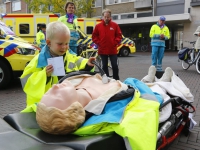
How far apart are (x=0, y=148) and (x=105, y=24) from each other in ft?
18.2

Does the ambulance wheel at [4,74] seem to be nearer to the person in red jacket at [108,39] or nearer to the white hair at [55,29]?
the person in red jacket at [108,39]

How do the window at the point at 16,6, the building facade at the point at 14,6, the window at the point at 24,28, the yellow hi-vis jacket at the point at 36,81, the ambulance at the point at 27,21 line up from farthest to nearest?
1. the window at the point at 16,6
2. the building facade at the point at 14,6
3. the window at the point at 24,28
4. the ambulance at the point at 27,21
5. the yellow hi-vis jacket at the point at 36,81

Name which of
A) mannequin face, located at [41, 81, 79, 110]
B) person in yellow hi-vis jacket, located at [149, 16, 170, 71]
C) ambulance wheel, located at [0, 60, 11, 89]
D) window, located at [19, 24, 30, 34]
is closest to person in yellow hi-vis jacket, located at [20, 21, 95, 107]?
mannequin face, located at [41, 81, 79, 110]

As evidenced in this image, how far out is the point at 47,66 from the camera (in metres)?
2.58

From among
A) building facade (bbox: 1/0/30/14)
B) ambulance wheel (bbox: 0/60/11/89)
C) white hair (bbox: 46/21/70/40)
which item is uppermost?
building facade (bbox: 1/0/30/14)

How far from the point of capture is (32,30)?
677 inches

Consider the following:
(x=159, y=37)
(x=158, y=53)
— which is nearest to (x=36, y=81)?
(x=159, y=37)

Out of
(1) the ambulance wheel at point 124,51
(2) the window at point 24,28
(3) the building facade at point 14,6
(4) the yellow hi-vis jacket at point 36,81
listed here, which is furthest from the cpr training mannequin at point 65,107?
(3) the building facade at point 14,6

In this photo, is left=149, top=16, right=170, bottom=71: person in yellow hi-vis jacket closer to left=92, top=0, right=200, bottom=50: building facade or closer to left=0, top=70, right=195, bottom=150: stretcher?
left=0, top=70, right=195, bottom=150: stretcher

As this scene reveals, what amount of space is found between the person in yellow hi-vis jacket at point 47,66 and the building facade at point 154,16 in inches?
934

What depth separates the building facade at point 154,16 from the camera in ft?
82.8

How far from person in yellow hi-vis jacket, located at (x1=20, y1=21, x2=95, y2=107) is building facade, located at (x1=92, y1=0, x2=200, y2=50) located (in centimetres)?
2373

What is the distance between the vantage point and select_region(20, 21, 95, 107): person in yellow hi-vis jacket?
8.19 feet

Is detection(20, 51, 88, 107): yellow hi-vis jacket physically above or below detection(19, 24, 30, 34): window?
below
